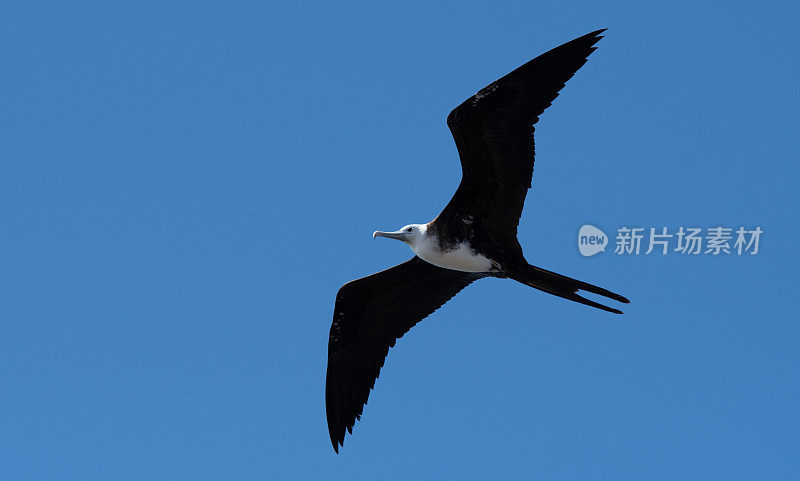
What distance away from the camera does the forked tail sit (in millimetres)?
8312

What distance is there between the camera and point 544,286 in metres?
8.61

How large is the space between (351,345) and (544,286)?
78.0 inches

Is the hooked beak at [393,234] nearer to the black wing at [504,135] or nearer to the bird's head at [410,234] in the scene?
the bird's head at [410,234]

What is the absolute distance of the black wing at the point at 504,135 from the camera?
8.11 m

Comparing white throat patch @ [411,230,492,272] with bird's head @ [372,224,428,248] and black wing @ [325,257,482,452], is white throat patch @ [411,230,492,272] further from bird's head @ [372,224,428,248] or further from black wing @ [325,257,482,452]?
black wing @ [325,257,482,452]

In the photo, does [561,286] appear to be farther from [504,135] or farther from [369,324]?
[369,324]

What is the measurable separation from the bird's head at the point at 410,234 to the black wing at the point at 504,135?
1.23ft

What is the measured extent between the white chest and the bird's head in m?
0.05

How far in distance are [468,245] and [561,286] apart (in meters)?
0.82

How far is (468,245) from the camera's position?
8906mm

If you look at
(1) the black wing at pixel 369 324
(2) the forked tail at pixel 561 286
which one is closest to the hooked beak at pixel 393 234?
(1) the black wing at pixel 369 324

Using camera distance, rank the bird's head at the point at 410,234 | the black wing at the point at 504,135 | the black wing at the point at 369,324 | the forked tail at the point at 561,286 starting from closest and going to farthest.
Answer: the black wing at the point at 504,135, the forked tail at the point at 561,286, the bird's head at the point at 410,234, the black wing at the point at 369,324

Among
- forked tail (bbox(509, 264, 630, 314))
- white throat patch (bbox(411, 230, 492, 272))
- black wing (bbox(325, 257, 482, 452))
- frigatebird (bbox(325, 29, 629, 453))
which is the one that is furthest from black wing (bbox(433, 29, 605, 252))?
black wing (bbox(325, 257, 482, 452))

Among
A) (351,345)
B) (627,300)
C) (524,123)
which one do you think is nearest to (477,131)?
(524,123)
